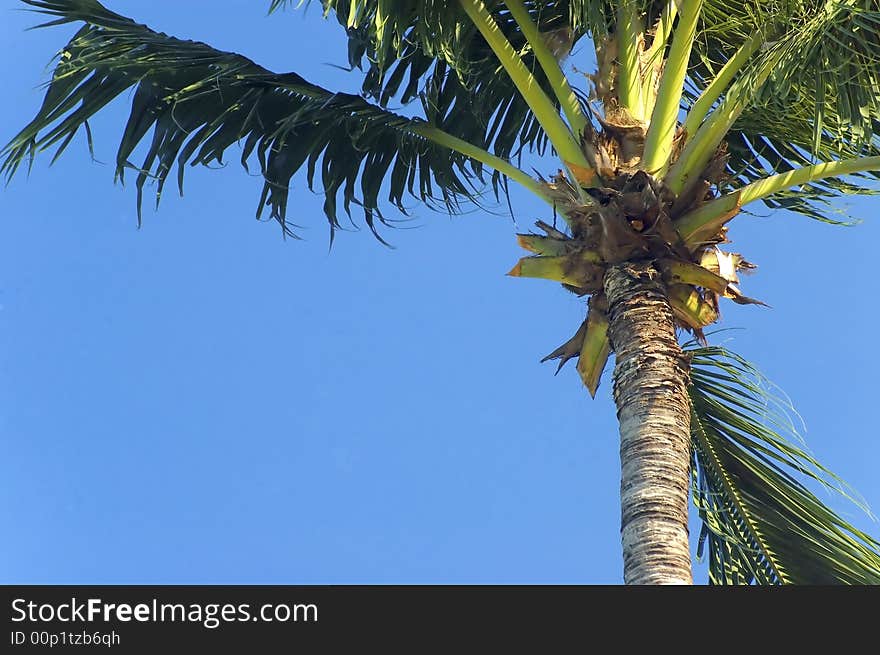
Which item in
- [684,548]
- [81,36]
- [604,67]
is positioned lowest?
[684,548]

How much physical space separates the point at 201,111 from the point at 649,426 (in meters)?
2.77

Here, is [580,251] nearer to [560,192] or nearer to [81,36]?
[560,192]

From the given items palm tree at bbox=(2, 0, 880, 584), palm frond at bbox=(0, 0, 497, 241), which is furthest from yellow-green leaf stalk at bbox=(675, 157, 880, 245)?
palm frond at bbox=(0, 0, 497, 241)

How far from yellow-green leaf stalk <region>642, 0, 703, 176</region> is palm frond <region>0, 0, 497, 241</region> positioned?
128 centimetres

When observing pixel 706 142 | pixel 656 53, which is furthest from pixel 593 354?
pixel 656 53

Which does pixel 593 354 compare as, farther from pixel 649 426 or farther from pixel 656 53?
pixel 656 53

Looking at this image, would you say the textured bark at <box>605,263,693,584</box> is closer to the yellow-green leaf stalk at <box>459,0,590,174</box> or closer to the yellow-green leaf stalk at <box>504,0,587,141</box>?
the yellow-green leaf stalk at <box>459,0,590,174</box>

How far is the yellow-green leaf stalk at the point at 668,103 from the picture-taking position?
510 cm

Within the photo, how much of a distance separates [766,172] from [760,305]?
1598mm

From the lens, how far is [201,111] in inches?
233

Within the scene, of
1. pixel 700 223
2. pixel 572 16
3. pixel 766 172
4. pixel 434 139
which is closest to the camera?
pixel 700 223

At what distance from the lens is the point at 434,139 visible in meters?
5.95

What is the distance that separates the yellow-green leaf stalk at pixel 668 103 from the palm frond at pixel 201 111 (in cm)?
128
